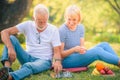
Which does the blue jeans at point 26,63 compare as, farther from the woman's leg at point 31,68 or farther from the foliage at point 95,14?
the foliage at point 95,14

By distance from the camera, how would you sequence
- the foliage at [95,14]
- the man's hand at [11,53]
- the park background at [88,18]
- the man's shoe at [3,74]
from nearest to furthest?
1. the man's shoe at [3,74]
2. the man's hand at [11,53]
3. the park background at [88,18]
4. the foliage at [95,14]

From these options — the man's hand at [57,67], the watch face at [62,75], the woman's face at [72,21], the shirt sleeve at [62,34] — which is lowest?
the watch face at [62,75]

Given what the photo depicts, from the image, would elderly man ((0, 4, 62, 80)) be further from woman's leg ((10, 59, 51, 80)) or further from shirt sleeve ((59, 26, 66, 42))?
shirt sleeve ((59, 26, 66, 42))

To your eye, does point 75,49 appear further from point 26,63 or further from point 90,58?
point 26,63

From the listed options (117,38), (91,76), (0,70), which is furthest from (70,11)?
(117,38)

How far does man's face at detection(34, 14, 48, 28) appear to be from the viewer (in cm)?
503

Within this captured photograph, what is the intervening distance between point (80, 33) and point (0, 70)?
1.69 metres

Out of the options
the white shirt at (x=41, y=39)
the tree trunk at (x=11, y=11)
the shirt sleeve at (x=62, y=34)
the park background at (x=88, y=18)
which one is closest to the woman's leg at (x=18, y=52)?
the white shirt at (x=41, y=39)

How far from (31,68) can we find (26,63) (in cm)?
12

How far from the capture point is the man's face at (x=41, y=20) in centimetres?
503

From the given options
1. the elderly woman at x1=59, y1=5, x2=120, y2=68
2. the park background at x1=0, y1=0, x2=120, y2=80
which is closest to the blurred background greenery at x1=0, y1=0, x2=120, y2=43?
the park background at x1=0, y1=0, x2=120, y2=80

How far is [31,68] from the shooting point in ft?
16.2

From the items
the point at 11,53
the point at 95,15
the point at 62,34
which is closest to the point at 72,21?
the point at 62,34

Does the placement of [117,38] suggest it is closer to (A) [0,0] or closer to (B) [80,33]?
(A) [0,0]
